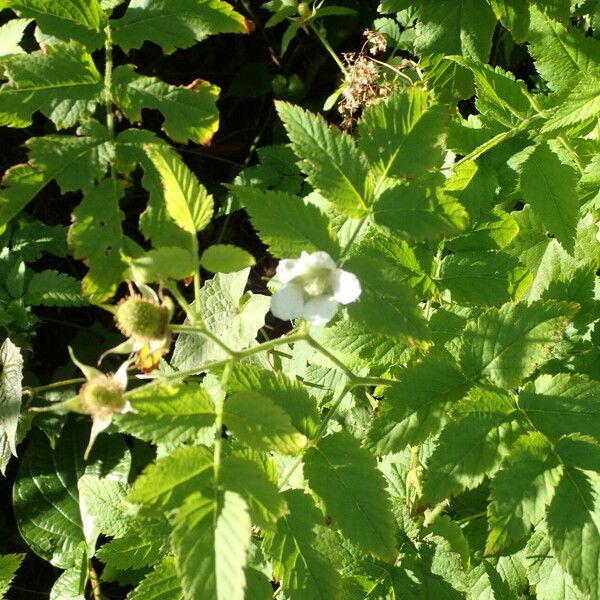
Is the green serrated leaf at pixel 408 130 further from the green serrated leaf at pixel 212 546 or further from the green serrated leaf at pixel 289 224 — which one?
the green serrated leaf at pixel 212 546

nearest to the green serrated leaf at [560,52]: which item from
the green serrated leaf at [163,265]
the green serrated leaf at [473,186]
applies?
the green serrated leaf at [473,186]

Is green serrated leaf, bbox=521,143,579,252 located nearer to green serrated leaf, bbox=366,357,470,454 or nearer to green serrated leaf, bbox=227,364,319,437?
green serrated leaf, bbox=366,357,470,454

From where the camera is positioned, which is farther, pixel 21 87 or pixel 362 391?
pixel 362 391

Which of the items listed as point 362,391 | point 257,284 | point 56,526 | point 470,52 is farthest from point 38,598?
point 470,52

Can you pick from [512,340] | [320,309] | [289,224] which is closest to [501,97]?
[512,340]

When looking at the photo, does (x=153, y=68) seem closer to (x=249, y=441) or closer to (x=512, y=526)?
(x=249, y=441)

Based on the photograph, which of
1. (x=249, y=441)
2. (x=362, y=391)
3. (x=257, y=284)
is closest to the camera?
(x=249, y=441)
